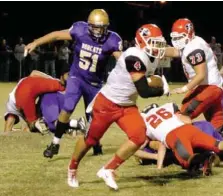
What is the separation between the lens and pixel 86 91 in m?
8.19

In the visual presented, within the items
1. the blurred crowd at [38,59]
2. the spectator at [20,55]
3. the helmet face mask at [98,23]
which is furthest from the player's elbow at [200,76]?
the spectator at [20,55]

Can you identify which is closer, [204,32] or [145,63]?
[145,63]

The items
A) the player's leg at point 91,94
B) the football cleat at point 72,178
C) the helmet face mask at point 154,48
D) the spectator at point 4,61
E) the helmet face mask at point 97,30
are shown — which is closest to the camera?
the helmet face mask at point 154,48

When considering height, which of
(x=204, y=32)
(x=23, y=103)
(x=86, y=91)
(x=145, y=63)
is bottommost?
(x=204, y=32)

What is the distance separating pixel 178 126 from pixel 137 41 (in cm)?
114

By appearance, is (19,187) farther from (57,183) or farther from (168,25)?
(168,25)

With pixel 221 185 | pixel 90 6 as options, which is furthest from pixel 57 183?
pixel 90 6

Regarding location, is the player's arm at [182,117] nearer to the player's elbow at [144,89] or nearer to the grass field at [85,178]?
the grass field at [85,178]

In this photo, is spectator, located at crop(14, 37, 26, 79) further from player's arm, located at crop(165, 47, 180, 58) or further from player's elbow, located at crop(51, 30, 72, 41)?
player's arm, located at crop(165, 47, 180, 58)

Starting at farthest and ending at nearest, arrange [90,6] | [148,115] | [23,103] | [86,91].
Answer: [90,6] → [23,103] → [86,91] → [148,115]

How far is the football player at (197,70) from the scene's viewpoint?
7.31m

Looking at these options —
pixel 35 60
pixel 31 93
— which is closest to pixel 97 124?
pixel 31 93

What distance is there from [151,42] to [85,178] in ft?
5.18

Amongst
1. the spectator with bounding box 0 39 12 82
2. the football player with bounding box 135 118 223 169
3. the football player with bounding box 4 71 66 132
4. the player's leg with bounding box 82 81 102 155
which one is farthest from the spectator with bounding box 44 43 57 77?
the football player with bounding box 135 118 223 169
